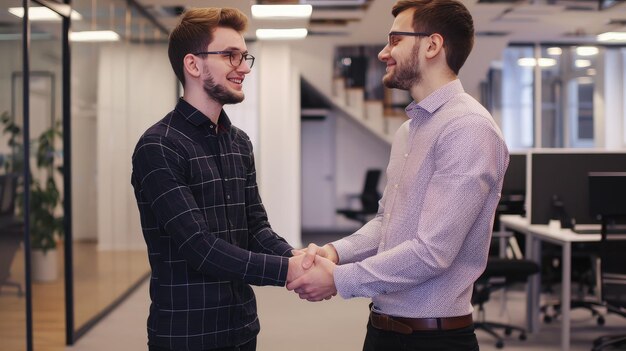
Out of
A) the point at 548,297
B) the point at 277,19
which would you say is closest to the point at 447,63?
the point at 548,297

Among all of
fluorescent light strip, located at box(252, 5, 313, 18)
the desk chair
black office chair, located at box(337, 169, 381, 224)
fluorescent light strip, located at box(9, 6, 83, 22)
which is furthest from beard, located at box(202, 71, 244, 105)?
black office chair, located at box(337, 169, 381, 224)

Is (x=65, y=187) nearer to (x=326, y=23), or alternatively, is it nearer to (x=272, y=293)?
(x=272, y=293)

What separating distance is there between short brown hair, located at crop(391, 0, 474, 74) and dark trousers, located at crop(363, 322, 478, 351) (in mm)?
683

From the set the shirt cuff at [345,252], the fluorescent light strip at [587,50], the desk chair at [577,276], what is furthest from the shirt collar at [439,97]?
the fluorescent light strip at [587,50]

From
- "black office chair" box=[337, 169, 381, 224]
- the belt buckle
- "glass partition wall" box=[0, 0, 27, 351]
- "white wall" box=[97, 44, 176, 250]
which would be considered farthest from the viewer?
"black office chair" box=[337, 169, 381, 224]

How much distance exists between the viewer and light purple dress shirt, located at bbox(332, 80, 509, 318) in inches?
68.5

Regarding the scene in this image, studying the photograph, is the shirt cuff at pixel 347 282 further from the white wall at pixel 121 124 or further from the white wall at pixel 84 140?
the white wall at pixel 121 124

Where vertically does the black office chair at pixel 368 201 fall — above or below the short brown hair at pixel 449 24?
below

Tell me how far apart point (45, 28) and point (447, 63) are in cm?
357

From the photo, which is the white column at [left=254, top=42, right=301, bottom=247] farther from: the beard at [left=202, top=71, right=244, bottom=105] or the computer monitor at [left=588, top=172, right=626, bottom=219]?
the beard at [left=202, top=71, right=244, bottom=105]

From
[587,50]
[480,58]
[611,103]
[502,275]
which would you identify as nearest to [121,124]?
[502,275]

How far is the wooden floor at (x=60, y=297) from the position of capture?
420 centimetres

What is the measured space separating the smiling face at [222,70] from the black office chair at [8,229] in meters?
2.47

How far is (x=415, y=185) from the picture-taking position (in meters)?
1.85
